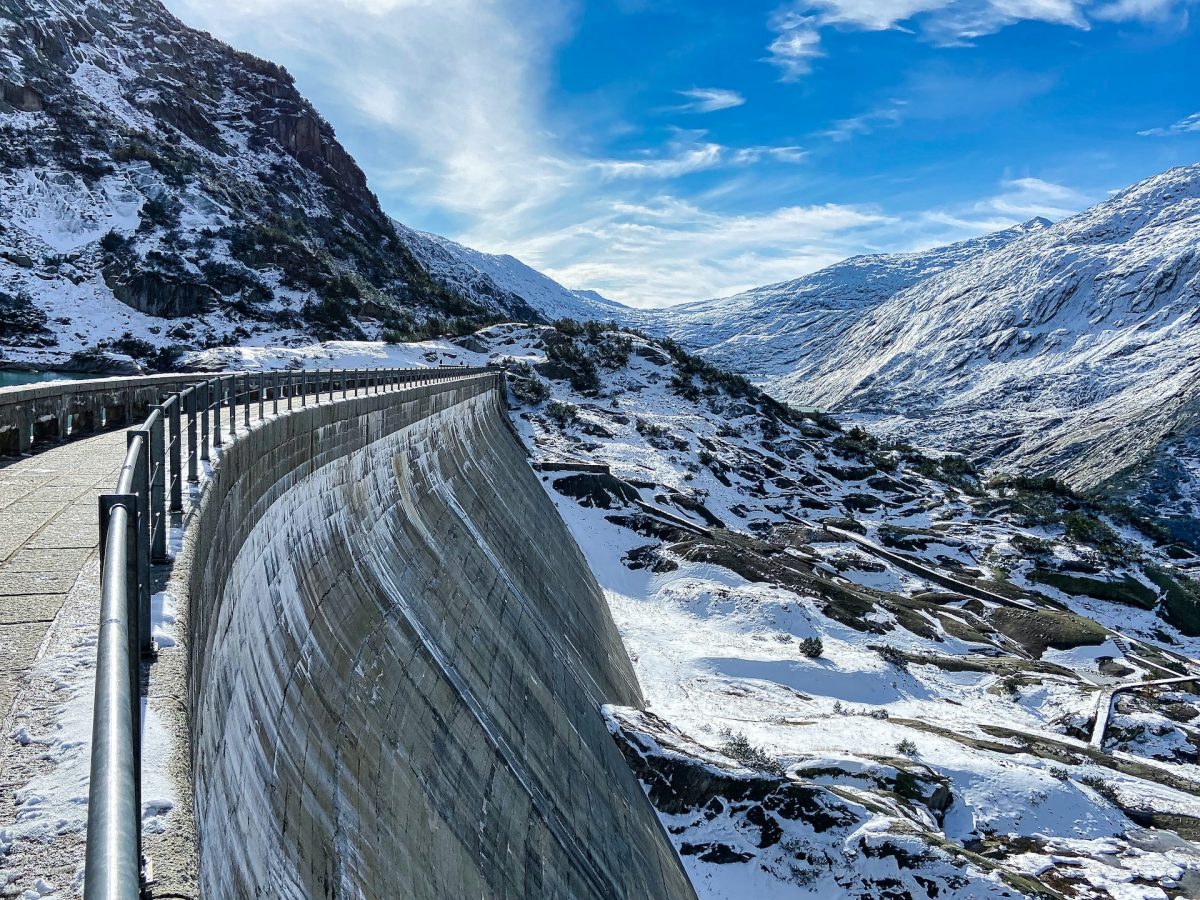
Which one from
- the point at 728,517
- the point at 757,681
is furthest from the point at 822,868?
the point at 728,517

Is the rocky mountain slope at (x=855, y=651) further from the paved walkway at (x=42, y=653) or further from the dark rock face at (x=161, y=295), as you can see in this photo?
the dark rock face at (x=161, y=295)

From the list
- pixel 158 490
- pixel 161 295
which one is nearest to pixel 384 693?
pixel 158 490

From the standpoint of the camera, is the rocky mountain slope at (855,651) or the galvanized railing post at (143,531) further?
the rocky mountain slope at (855,651)

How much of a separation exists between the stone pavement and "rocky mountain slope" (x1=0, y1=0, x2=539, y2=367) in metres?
53.0

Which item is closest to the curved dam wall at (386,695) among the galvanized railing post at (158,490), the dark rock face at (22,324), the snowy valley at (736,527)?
the galvanized railing post at (158,490)

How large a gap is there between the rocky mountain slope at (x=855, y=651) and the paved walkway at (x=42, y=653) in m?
15.5

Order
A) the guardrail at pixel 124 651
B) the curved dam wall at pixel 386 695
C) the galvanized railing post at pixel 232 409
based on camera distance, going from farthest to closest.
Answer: the galvanized railing post at pixel 232 409 → the curved dam wall at pixel 386 695 → the guardrail at pixel 124 651

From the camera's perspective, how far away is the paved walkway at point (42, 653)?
263 cm

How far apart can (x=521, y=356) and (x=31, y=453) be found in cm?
6318

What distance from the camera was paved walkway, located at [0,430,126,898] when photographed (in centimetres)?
263

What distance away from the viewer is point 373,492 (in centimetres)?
1448

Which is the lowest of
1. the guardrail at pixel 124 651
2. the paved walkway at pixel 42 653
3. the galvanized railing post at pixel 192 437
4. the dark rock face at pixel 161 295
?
the paved walkway at pixel 42 653

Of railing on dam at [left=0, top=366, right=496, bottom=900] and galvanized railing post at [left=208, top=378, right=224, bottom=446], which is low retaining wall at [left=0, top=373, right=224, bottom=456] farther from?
galvanized railing post at [left=208, top=378, right=224, bottom=446]

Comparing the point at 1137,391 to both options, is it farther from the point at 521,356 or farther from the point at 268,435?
the point at 268,435
